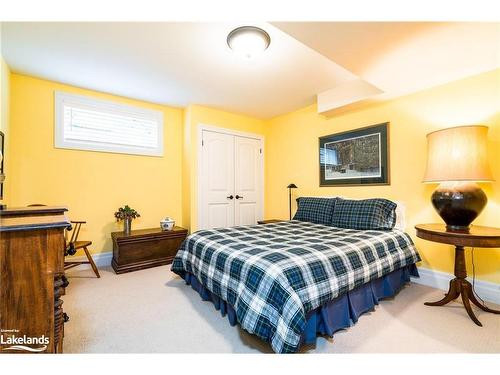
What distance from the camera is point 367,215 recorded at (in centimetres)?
256

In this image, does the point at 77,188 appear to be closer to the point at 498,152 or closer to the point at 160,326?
the point at 160,326

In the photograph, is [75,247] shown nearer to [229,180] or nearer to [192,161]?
[192,161]

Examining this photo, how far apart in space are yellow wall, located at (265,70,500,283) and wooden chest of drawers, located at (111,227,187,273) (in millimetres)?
2172

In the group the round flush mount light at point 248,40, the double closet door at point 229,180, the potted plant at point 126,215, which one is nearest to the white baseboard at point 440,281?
the potted plant at point 126,215

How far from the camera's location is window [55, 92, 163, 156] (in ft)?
9.72

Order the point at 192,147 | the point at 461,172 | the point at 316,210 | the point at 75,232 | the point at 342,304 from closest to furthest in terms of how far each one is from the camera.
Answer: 1. the point at 342,304
2. the point at 461,172
3. the point at 75,232
4. the point at 316,210
5. the point at 192,147

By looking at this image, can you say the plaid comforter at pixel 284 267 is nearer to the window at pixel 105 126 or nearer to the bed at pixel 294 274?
the bed at pixel 294 274

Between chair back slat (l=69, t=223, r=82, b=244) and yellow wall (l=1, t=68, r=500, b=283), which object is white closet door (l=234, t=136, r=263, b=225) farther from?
chair back slat (l=69, t=223, r=82, b=244)

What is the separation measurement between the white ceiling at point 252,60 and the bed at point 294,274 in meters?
1.57

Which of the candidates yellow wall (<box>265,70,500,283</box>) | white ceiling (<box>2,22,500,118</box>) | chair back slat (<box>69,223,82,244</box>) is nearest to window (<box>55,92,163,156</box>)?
white ceiling (<box>2,22,500,118</box>)

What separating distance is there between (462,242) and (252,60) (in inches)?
96.0

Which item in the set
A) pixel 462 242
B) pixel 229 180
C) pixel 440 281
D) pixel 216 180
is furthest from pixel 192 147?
pixel 440 281
